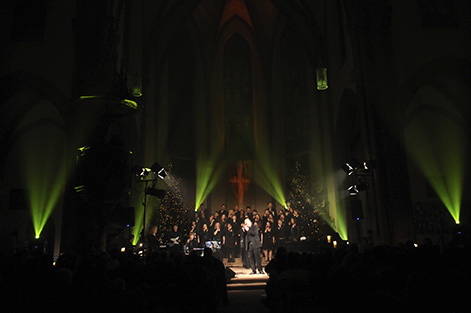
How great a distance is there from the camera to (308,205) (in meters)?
17.0

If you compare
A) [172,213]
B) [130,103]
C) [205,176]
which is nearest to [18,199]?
[172,213]

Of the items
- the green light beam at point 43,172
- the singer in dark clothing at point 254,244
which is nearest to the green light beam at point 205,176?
the green light beam at point 43,172

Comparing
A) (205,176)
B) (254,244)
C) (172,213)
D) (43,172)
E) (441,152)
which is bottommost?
(254,244)

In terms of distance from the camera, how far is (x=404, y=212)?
11.3 meters

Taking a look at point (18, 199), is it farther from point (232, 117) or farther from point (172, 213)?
point (232, 117)

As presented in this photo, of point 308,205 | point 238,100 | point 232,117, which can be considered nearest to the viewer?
point 308,205

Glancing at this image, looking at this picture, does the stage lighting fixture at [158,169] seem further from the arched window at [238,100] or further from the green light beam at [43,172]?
the arched window at [238,100]

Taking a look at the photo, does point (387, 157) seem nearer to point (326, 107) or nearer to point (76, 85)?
point (326, 107)

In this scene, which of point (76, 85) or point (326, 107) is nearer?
point (76, 85)

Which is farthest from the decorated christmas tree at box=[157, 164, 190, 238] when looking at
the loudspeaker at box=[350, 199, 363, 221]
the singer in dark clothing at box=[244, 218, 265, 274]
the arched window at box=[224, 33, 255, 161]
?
the loudspeaker at box=[350, 199, 363, 221]

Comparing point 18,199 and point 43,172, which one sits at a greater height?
point 43,172

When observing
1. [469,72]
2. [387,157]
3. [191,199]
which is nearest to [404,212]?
[387,157]

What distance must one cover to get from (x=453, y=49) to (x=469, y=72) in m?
0.94

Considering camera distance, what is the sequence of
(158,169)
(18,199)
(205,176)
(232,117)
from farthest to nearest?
(232,117) → (205,176) → (18,199) → (158,169)
